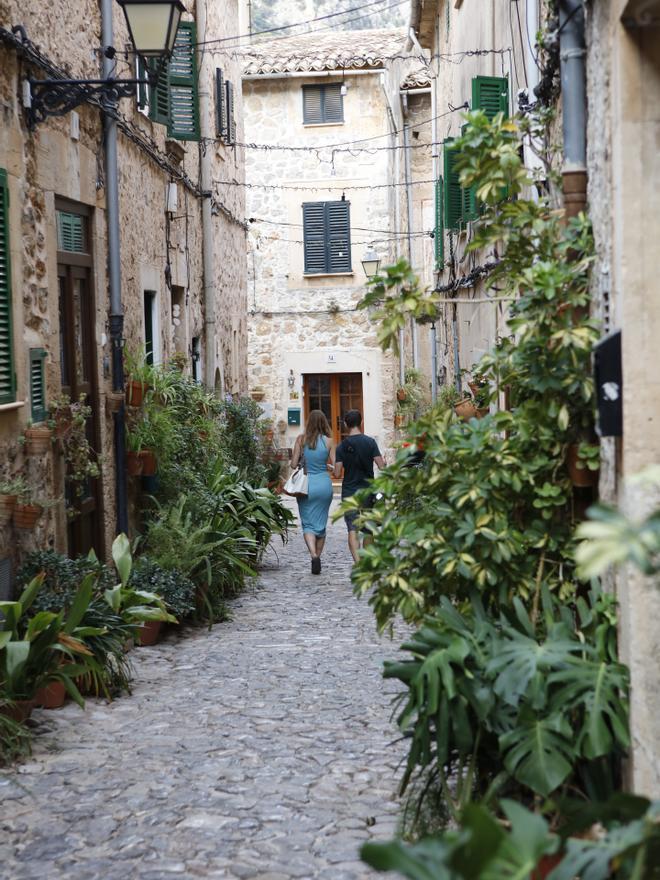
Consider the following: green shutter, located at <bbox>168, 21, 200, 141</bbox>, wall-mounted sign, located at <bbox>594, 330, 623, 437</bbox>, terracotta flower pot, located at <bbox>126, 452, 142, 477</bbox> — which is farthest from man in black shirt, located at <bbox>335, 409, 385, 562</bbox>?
wall-mounted sign, located at <bbox>594, 330, 623, 437</bbox>

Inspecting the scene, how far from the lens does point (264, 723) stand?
6020 millimetres

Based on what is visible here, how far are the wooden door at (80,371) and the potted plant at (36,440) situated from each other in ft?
2.86

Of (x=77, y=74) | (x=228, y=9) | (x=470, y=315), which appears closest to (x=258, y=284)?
(x=228, y=9)

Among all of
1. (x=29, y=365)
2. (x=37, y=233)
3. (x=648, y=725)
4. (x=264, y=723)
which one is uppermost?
(x=37, y=233)

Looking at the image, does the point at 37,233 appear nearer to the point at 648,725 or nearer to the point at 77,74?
the point at 77,74

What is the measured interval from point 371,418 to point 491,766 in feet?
64.1

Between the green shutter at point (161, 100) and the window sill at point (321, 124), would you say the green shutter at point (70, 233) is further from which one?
the window sill at point (321, 124)

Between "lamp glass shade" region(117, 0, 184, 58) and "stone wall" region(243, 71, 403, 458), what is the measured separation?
1629 cm

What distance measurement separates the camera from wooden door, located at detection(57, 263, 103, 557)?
8.26 metres

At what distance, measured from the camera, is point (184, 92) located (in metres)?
11.5

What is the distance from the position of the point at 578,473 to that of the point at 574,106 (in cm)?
146

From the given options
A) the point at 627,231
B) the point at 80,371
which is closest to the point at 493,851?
the point at 627,231

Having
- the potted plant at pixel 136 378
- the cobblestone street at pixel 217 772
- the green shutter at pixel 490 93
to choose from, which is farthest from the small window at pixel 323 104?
the cobblestone street at pixel 217 772

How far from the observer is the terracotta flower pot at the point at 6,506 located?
645 cm
